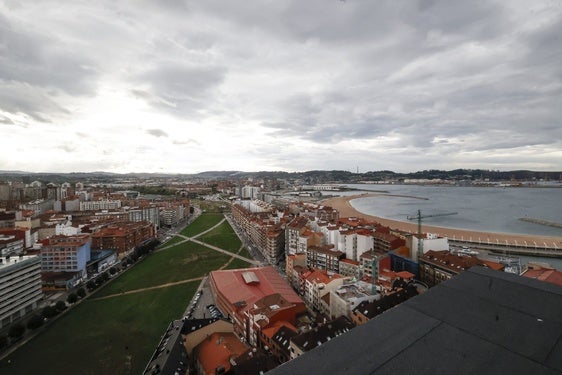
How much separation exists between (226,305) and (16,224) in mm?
27498

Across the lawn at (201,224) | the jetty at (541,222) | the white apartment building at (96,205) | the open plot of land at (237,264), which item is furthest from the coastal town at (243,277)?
the white apartment building at (96,205)

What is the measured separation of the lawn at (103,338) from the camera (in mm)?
10953

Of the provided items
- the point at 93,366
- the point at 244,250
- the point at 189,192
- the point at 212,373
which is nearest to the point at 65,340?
the point at 93,366

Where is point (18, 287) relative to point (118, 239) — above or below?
below

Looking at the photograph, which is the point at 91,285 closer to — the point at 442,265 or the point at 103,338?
the point at 103,338

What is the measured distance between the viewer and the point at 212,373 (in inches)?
365

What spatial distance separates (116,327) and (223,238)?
16349 millimetres

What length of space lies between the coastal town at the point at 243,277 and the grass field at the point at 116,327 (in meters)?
0.19

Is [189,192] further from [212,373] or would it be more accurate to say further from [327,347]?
[327,347]

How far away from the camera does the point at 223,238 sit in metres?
29.7

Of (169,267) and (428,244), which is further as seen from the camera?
(169,267)

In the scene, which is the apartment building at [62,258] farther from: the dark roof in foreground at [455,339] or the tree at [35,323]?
the dark roof in foreground at [455,339]

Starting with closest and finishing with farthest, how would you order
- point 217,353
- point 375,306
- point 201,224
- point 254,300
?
1. point 217,353
2. point 375,306
3. point 254,300
4. point 201,224

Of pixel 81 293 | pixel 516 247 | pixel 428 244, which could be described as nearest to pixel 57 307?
pixel 81 293
